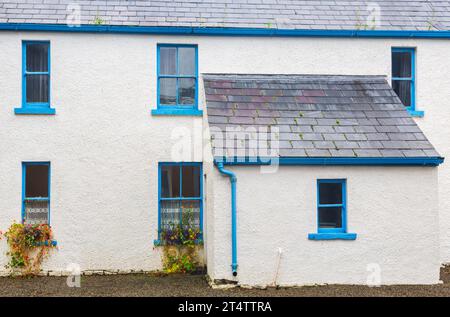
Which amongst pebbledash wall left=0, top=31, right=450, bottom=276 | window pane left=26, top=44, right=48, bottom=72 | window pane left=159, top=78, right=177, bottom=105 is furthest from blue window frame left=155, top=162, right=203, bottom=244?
window pane left=26, top=44, right=48, bottom=72

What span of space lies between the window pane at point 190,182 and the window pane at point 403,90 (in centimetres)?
556

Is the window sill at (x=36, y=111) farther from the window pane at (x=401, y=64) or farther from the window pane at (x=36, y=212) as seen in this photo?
the window pane at (x=401, y=64)

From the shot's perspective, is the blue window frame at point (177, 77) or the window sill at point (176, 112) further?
the blue window frame at point (177, 77)

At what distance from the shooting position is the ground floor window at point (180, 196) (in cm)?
1412

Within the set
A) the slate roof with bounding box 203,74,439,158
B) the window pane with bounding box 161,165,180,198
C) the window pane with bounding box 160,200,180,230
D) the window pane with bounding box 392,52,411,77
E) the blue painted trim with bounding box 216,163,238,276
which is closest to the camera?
the blue painted trim with bounding box 216,163,238,276

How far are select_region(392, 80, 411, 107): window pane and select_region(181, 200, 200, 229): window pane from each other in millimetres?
5907

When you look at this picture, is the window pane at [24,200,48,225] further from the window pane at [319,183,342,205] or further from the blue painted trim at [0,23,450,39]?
the window pane at [319,183,342,205]

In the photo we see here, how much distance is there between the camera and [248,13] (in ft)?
49.9

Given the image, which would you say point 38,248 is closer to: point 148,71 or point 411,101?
point 148,71

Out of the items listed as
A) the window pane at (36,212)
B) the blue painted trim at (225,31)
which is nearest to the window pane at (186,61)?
the blue painted trim at (225,31)

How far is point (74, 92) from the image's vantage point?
14047 millimetres

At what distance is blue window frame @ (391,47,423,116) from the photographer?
1527 centimetres

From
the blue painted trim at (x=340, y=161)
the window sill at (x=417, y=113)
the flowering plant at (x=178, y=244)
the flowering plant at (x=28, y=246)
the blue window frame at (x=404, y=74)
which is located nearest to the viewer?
the blue painted trim at (x=340, y=161)

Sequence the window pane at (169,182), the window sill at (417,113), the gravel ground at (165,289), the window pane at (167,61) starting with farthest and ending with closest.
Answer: the window sill at (417,113) < the window pane at (167,61) < the window pane at (169,182) < the gravel ground at (165,289)
